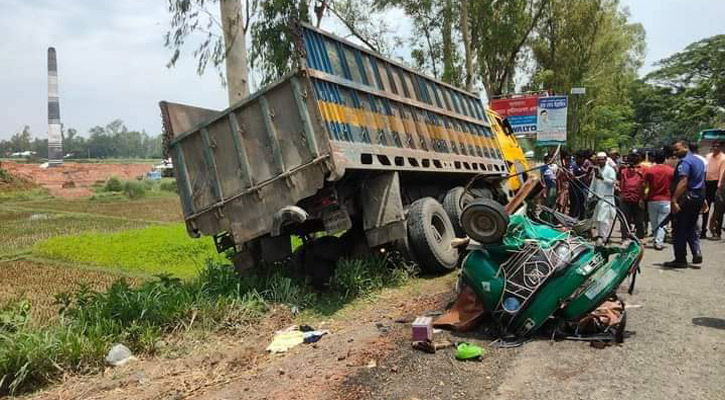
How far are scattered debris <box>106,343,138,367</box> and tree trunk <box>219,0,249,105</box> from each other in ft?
18.4

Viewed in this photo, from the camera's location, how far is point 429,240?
6.54 meters

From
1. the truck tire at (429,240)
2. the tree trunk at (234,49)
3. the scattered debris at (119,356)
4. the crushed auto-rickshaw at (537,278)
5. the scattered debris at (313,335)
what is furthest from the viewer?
the tree trunk at (234,49)

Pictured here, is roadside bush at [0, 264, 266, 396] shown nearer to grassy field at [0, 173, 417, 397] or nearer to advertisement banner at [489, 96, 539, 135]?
grassy field at [0, 173, 417, 397]

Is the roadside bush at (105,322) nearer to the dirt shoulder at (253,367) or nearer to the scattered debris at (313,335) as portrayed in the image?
the dirt shoulder at (253,367)

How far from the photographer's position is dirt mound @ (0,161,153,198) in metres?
38.0

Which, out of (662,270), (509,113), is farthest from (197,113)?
(509,113)

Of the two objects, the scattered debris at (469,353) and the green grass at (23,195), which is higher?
the green grass at (23,195)

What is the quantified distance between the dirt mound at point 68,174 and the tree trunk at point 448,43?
25347mm

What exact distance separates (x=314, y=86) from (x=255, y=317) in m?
2.43

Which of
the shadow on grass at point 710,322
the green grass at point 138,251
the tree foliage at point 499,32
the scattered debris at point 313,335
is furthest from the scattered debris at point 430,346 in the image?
the tree foliage at point 499,32

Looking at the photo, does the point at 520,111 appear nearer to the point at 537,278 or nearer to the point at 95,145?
the point at 537,278

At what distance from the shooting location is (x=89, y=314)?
4977 mm

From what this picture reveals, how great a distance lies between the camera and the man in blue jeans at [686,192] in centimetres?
662

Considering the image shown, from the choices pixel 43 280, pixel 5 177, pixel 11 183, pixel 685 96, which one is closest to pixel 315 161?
pixel 43 280
